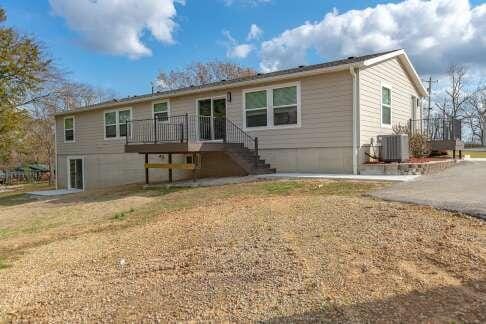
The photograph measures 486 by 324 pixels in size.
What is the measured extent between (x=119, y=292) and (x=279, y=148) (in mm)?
9341

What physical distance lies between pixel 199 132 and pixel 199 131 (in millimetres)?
38

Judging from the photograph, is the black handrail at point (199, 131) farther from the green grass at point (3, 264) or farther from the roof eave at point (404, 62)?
the green grass at point (3, 264)

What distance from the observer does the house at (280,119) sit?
38.1 ft

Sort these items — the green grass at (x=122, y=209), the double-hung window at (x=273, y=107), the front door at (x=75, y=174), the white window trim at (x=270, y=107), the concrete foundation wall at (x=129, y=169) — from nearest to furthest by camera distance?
the green grass at (x=122, y=209), the white window trim at (x=270, y=107), the double-hung window at (x=273, y=107), the concrete foundation wall at (x=129, y=169), the front door at (x=75, y=174)

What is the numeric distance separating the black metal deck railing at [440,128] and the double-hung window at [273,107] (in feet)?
16.7

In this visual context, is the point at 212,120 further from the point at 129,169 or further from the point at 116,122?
the point at 116,122

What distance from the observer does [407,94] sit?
50.5 ft

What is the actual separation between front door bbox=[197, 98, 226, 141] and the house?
0.04 m

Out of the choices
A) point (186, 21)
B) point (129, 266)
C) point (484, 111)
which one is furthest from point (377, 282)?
point (484, 111)

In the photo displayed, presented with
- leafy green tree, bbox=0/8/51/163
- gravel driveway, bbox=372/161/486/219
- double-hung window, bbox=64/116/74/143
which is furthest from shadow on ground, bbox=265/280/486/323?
double-hung window, bbox=64/116/74/143

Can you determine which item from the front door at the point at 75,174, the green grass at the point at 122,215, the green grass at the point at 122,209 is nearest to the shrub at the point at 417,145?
the green grass at the point at 122,209

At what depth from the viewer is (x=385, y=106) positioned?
13289mm

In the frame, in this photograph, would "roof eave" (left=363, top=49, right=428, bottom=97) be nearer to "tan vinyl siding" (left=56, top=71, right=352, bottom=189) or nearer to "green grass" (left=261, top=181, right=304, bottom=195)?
"tan vinyl siding" (left=56, top=71, right=352, bottom=189)

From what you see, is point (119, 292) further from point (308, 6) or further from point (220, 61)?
point (220, 61)
